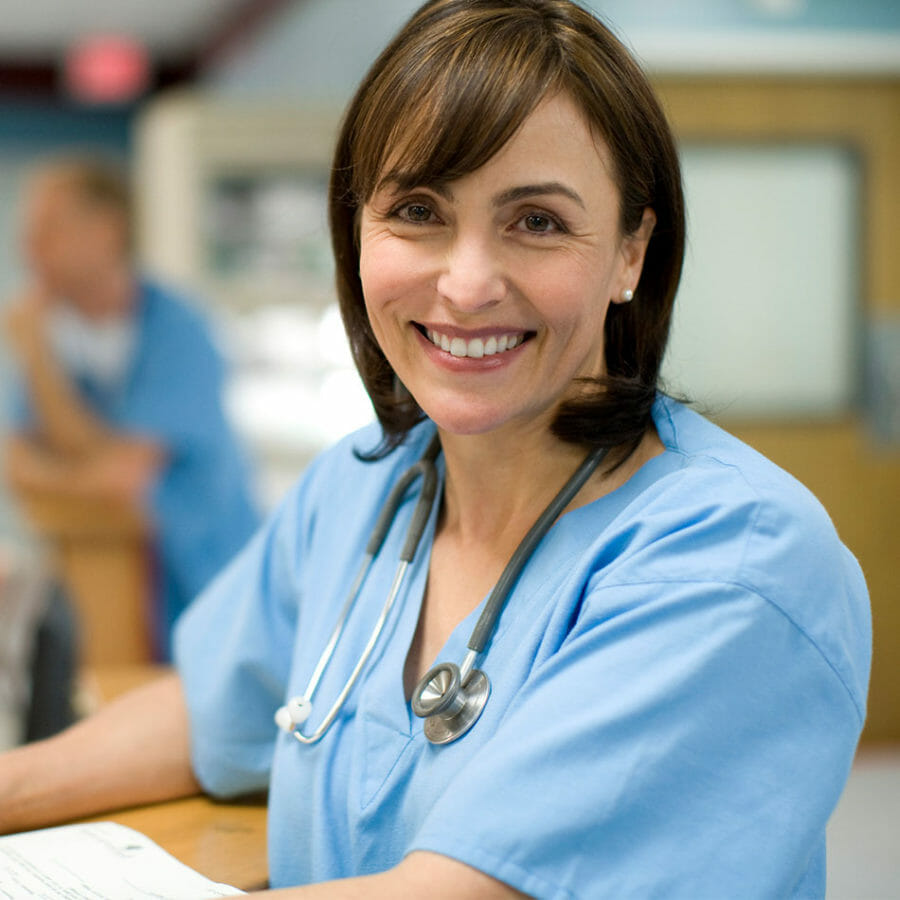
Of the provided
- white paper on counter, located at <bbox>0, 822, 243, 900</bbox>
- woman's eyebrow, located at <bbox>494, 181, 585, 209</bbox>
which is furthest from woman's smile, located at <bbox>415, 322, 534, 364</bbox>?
white paper on counter, located at <bbox>0, 822, 243, 900</bbox>

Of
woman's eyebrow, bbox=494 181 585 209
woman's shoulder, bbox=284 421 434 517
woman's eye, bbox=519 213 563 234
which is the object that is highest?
woman's eyebrow, bbox=494 181 585 209

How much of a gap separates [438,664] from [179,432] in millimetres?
1953

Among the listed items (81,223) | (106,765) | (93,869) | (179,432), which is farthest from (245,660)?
(81,223)

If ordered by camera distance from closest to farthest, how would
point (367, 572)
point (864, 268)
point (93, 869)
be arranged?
point (93, 869) → point (367, 572) → point (864, 268)

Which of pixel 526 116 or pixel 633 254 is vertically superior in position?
→ pixel 526 116

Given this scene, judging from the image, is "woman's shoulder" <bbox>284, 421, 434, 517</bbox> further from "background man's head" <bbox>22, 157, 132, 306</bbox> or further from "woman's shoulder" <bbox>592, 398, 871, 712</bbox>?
"background man's head" <bbox>22, 157, 132, 306</bbox>

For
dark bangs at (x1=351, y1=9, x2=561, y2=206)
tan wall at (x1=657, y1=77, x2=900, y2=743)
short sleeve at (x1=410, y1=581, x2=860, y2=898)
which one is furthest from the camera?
tan wall at (x1=657, y1=77, x2=900, y2=743)

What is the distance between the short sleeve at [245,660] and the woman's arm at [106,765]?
0.9 inches

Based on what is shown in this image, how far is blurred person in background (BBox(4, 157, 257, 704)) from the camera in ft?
8.87

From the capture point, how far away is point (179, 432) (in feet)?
9.10

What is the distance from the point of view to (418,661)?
1.01m

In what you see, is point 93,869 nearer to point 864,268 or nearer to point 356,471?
point 356,471

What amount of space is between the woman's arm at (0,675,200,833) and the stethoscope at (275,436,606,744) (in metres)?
0.21

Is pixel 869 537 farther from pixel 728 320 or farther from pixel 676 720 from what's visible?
pixel 676 720
